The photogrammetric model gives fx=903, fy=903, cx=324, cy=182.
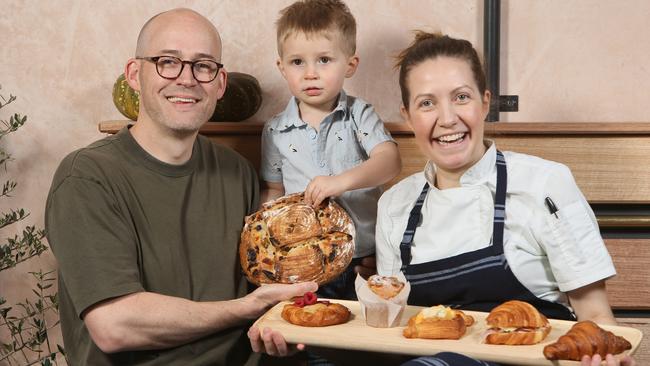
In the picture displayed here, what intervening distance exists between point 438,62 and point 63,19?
1529 mm

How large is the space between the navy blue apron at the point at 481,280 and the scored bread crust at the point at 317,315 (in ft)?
0.90

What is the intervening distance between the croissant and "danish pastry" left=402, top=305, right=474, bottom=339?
19 centimetres

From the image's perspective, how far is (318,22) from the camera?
2377mm

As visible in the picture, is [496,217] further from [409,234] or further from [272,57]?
[272,57]

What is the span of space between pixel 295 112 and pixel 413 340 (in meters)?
0.95

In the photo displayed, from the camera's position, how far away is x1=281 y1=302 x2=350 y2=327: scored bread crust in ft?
6.03

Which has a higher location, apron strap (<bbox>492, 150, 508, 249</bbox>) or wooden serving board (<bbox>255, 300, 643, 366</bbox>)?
apron strap (<bbox>492, 150, 508, 249</bbox>)

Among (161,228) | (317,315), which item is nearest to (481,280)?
(317,315)

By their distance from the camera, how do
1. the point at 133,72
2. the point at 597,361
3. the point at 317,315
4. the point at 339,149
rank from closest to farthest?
the point at 597,361 < the point at 317,315 < the point at 133,72 < the point at 339,149

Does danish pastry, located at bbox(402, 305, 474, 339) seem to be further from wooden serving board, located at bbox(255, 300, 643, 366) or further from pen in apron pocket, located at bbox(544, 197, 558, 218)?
pen in apron pocket, located at bbox(544, 197, 558, 218)

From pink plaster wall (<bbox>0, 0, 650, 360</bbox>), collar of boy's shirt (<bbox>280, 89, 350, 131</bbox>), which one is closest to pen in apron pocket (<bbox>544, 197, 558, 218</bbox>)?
collar of boy's shirt (<bbox>280, 89, 350, 131</bbox>)

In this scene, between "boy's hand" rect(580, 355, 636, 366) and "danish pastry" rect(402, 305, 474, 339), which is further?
"danish pastry" rect(402, 305, 474, 339)

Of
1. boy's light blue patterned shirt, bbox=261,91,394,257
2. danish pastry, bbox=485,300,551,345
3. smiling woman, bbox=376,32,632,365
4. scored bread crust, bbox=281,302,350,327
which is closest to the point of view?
danish pastry, bbox=485,300,551,345

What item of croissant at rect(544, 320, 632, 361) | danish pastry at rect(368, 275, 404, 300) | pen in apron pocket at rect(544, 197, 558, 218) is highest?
pen in apron pocket at rect(544, 197, 558, 218)
